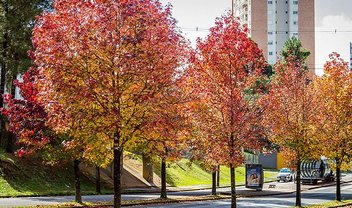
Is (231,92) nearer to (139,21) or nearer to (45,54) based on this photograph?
(139,21)

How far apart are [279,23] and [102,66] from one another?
4536 inches

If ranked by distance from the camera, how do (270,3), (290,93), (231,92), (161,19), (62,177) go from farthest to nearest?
(270,3), (62,177), (290,93), (231,92), (161,19)

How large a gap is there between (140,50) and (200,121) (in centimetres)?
586

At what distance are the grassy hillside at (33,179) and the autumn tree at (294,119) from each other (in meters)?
15.2

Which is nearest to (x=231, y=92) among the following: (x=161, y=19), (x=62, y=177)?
(x=161, y=19)

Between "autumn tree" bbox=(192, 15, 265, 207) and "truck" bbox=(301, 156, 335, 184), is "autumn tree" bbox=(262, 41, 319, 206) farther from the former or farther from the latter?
"truck" bbox=(301, 156, 335, 184)

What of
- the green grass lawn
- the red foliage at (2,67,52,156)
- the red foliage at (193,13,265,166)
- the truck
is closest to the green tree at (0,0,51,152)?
the red foliage at (2,67,52,156)

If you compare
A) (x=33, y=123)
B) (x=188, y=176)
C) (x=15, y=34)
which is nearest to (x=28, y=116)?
(x=33, y=123)

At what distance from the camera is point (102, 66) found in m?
15.0

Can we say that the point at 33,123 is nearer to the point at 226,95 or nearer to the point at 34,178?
the point at 226,95

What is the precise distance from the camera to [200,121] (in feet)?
66.0

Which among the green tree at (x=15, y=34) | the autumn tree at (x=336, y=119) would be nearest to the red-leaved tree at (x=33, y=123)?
the green tree at (x=15, y=34)

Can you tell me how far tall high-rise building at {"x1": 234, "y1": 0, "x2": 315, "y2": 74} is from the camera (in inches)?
4843

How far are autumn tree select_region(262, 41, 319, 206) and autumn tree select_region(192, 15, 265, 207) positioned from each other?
723 centimetres
